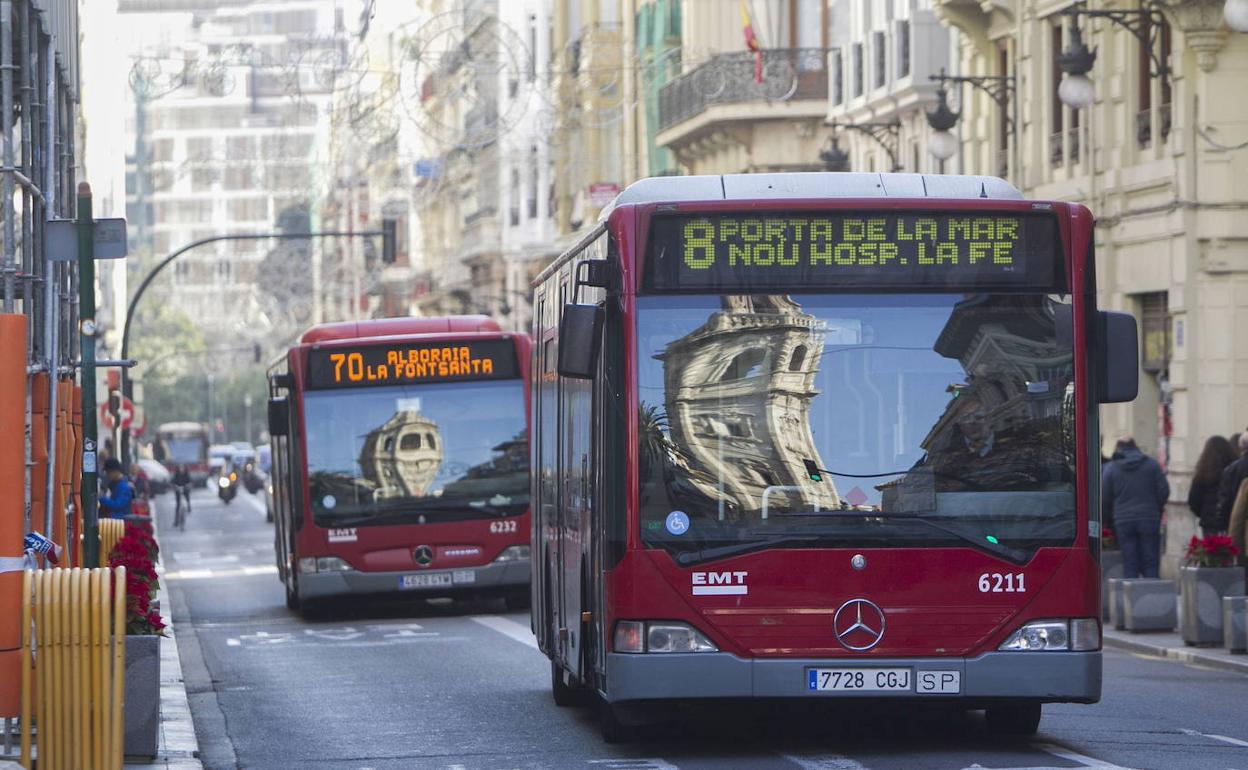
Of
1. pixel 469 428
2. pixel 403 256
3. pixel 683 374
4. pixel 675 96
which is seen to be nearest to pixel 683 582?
pixel 683 374

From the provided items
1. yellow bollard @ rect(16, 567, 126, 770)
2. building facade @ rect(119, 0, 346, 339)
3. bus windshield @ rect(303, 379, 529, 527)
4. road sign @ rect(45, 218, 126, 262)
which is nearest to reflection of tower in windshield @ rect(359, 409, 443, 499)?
bus windshield @ rect(303, 379, 529, 527)

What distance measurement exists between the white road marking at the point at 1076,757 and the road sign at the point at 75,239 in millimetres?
5505

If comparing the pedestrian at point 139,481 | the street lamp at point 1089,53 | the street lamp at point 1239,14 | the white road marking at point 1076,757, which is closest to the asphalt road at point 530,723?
the white road marking at point 1076,757

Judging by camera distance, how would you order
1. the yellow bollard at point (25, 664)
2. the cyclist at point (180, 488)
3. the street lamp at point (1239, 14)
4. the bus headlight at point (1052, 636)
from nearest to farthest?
the yellow bollard at point (25, 664), the bus headlight at point (1052, 636), the street lamp at point (1239, 14), the cyclist at point (180, 488)

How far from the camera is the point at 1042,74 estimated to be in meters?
35.4

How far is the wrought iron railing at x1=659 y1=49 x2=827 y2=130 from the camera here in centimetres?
4659

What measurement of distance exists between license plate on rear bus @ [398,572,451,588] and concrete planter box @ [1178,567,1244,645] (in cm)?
773

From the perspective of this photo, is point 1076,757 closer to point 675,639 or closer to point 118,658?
point 675,639

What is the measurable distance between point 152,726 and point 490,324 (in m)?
14.0

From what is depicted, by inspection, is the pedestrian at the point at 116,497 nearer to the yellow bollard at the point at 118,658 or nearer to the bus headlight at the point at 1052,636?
the yellow bollard at the point at 118,658

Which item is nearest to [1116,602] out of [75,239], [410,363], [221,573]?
[410,363]

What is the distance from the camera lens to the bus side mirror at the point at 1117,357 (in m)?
12.1

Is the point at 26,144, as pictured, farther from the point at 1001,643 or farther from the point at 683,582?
the point at 1001,643

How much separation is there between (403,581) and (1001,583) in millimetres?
14041
